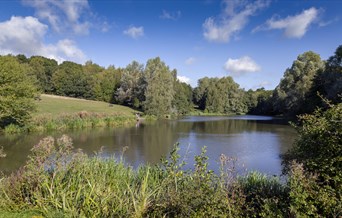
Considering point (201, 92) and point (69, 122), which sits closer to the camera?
point (69, 122)

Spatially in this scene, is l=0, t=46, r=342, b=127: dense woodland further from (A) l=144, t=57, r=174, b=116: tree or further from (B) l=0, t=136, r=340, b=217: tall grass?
(B) l=0, t=136, r=340, b=217: tall grass

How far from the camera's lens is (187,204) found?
4.25m

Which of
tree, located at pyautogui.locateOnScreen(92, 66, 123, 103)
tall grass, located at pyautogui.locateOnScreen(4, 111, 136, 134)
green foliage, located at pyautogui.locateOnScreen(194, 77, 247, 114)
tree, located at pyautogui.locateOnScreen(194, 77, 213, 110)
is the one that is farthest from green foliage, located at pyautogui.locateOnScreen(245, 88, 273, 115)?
tall grass, located at pyautogui.locateOnScreen(4, 111, 136, 134)

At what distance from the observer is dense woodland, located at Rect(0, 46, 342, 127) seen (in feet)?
84.0

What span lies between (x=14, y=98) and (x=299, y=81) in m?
39.9

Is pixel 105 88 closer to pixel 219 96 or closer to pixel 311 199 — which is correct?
pixel 219 96

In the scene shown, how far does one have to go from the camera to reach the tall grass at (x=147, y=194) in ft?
12.9

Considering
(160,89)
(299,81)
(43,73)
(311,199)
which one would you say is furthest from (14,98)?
(43,73)

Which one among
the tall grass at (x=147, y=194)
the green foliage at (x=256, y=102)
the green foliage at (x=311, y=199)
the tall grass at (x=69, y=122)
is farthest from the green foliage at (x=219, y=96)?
the green foliage at (x=311, y=199)

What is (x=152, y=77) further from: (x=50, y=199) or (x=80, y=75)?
(x=50, y=199)

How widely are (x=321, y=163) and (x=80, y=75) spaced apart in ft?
212

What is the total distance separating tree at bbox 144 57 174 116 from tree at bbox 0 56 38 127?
2275cm

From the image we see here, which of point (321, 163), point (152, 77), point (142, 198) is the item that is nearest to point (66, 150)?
point (142, 198)

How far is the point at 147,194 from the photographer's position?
17.3ft
